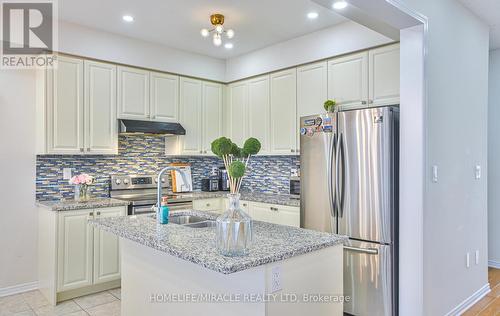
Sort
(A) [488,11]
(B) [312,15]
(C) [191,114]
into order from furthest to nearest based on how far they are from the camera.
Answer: (C) [191,114] < (B) [312,15] < (A) [488,11]

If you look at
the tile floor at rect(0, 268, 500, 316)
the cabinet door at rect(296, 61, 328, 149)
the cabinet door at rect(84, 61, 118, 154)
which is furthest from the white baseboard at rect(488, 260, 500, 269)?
the cabinet door at rect(84, 61, 118, 154)

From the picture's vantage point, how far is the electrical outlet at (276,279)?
1.64 metres

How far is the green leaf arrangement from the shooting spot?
1.75 metres

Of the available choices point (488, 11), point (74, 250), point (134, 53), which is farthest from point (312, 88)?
point (74, 250)

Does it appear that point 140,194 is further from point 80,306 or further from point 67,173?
A: point 80,306

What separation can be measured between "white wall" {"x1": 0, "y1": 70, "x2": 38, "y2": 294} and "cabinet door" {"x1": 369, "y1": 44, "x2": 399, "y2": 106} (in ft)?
11.2

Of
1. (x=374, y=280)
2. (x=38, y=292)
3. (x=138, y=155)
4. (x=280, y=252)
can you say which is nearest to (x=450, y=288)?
(x=374, y=280)

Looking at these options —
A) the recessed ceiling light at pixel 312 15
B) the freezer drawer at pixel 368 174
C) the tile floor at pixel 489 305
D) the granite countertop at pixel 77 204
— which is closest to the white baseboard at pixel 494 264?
the tile floor at pixel 489 305

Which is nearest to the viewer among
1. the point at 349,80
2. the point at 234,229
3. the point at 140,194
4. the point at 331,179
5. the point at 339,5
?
the point at 234,229

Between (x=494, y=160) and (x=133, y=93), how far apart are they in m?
4.40

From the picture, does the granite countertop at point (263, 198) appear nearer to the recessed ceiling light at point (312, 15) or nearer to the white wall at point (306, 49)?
the white wall at point (306, 49)

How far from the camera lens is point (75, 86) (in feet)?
12.0

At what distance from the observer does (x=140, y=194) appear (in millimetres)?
4312

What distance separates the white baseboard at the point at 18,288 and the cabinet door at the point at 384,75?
3.86 meters
